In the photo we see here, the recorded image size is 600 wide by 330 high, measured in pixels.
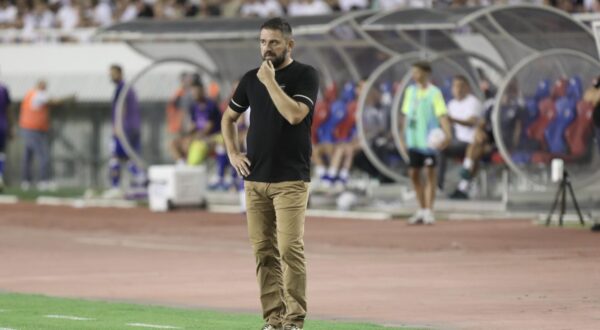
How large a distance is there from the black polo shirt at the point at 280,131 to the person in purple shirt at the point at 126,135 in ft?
65.7

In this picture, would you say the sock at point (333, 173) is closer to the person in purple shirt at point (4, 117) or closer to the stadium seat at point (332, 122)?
the stadium seat at point (332, 122)

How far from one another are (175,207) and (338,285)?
43.3ft

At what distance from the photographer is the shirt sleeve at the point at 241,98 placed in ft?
39.7

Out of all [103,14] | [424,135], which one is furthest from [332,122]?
[103,14]

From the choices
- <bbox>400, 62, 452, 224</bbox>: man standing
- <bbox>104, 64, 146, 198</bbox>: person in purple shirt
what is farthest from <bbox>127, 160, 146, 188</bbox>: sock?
<bbox>400, 62, 452, 224</bbox>: man standing

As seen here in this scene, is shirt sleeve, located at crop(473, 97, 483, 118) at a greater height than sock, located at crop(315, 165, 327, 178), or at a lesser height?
greater

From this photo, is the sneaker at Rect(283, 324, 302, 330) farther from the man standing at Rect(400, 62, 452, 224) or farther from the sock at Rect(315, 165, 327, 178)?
the sock at Rect(315, 165, 327, 178)

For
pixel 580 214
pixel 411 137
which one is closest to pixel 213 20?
pixel 411 137

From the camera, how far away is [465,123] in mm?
26672

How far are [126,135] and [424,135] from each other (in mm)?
9174

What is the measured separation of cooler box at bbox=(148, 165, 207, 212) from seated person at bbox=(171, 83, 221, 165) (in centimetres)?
135

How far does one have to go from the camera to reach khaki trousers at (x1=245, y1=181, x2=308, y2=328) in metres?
11.9

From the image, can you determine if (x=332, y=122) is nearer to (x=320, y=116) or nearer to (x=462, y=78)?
(x=320, y=116)

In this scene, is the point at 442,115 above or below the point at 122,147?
above
